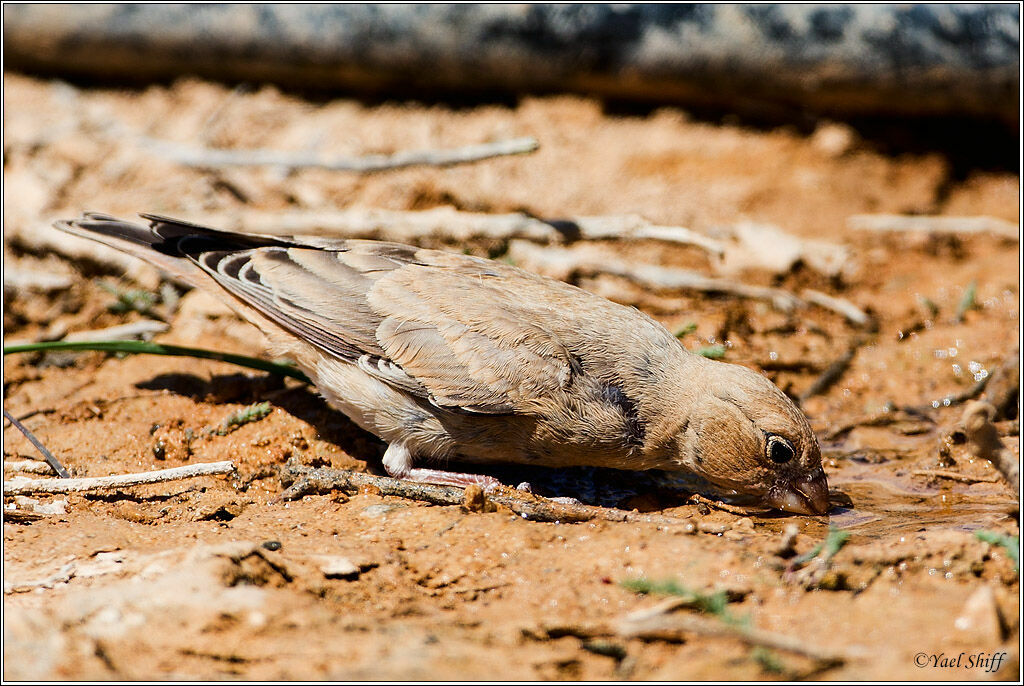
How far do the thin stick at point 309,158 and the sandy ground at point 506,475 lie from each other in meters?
0.10

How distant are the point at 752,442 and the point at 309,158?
4.40 metres

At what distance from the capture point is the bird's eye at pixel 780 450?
4.50 metres

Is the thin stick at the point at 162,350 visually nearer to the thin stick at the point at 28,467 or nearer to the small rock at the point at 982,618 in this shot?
the thin stick at the point at 28,467

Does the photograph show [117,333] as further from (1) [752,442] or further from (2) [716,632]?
(2) [716,632]

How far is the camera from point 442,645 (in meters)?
3.06

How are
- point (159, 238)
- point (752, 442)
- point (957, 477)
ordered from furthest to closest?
point (159, 238), point (957, 477), point (752, 442)

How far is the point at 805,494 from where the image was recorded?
14.8 ft

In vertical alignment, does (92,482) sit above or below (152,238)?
below

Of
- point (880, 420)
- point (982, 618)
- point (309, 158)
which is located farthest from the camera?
point (309, 158)

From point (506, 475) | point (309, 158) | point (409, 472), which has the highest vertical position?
point (309, 158)

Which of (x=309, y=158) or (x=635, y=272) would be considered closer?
(x=635, y=272)

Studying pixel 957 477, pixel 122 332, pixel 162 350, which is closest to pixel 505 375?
pixel 162 350

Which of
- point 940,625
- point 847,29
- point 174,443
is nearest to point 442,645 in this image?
point 940,625

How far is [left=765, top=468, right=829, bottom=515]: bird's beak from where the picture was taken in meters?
4.49
